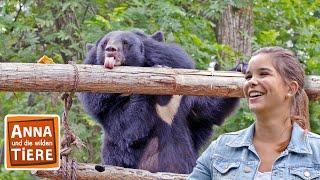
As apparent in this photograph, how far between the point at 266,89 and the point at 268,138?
0.52 ft

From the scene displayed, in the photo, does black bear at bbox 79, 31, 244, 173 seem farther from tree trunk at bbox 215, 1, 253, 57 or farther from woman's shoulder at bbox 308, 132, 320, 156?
tree trunk at bbox 215, 1, 253, 57

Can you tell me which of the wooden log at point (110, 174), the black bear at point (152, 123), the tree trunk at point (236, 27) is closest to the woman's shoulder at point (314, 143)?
the wooden log at point (110, 174)

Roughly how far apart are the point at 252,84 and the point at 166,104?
2.07m

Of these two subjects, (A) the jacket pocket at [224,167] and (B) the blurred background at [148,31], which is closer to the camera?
(A) the jacket pocket at [224,167]

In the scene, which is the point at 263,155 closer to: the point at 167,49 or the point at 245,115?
the point at 167,49

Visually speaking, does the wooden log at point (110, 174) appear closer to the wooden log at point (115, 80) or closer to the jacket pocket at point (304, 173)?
the wooden log at point (115, 80)

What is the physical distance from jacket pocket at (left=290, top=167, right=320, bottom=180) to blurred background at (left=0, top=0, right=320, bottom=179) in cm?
361

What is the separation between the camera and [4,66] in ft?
10.1

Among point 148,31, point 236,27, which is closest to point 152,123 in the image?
point 148,31

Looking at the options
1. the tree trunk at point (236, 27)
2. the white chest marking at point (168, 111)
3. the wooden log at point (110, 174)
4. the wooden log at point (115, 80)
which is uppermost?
the tree trunk at point (236, 27)

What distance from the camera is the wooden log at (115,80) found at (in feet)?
10.1

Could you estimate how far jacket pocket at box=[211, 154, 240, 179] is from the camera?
2.29m

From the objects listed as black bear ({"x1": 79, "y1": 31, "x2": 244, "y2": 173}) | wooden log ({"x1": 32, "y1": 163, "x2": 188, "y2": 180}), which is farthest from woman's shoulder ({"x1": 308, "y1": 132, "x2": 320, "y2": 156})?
black bear ({"x1": 79, "y1": 31, "x2": 244, "y2": 173})

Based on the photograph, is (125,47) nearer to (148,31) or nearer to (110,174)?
(110,174)
